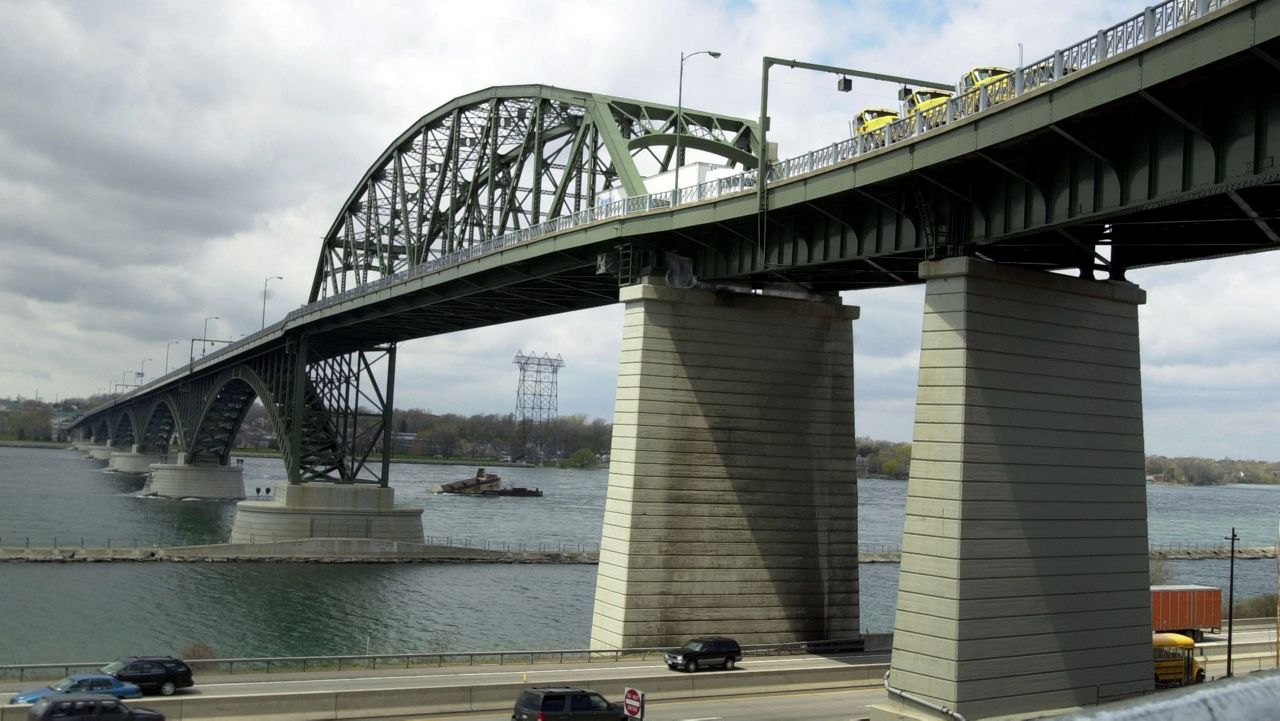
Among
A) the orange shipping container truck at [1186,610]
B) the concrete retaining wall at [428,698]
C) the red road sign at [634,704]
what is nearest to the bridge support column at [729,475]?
the concrete retaining wall at [428,698]

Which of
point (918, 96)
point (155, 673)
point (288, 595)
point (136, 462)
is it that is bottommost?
point (288, 595)

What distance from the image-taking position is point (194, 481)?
435ft

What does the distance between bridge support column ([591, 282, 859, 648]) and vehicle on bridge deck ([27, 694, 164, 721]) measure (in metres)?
16.6

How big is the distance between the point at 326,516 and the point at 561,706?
67.1 m

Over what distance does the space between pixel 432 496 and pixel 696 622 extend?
4957 inches

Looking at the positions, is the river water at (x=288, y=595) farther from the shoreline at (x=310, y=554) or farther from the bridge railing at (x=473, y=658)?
the bridge railing at (x=473, y=658)

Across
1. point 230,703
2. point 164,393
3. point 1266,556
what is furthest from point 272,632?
point 164,393

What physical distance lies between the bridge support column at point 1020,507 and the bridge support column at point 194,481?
12144cm

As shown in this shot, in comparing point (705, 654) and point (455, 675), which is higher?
point (705, 654)

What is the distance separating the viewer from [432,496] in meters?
158

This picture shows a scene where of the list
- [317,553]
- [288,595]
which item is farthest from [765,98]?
[317,553]

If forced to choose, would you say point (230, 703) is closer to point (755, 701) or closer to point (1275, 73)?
point (755, 701)

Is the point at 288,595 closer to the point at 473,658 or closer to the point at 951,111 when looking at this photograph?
the point at 473,658

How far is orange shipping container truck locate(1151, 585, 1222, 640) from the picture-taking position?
4400 cm
